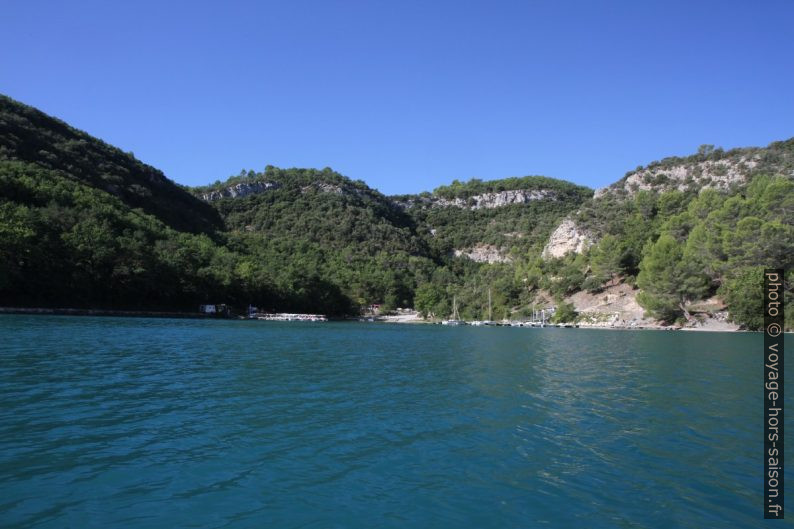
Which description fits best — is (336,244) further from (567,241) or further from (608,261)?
(608,261)

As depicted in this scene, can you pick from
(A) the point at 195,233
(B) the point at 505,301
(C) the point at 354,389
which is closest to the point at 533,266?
(B) the point at 505,301

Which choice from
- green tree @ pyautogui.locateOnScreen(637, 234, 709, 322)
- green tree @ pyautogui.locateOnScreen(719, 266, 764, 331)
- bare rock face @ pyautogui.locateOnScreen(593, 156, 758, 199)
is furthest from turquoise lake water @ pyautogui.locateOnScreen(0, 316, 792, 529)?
bare rock face @ pyautogui.locateOnScreen(593, 156, 758, 199)

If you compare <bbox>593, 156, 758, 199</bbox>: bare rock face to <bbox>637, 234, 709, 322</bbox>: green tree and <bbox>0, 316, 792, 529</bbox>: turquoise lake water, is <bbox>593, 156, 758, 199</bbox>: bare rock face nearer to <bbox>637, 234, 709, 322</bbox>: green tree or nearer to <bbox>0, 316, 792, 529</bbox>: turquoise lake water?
<bbox>637, 234, 709, 322</bbox>: green tree

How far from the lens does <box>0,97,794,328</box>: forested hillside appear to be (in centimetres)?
7138

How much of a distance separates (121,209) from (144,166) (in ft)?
206

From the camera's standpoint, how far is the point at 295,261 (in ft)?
474

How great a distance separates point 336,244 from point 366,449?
171648 millimetres

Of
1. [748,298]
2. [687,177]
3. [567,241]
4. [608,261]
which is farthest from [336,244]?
[748,298]

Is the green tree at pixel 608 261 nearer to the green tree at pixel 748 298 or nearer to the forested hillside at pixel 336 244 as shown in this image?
the forested hillside at pixel 336 244

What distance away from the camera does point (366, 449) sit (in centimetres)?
1127

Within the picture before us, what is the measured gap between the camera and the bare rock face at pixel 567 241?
12764 cm

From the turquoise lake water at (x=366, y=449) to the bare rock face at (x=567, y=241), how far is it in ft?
363

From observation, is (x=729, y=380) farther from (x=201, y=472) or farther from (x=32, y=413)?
(x=32, y=413)

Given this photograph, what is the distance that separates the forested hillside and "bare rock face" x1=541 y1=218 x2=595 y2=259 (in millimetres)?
400
